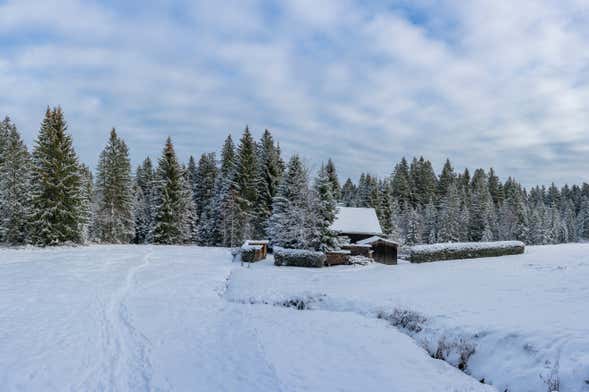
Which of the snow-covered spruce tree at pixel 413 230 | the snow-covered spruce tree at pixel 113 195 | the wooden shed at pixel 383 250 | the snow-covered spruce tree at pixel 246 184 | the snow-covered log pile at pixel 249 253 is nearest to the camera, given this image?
the snow-covered log pile at pixel 249 253

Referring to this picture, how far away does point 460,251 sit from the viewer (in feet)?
104

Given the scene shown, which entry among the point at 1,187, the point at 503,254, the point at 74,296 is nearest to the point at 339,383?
the point at 74,296

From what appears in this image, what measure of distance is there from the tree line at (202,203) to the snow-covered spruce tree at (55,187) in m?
0.09

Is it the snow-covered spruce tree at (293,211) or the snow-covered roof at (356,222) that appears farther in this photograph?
the snow-covered roof at (356,222)

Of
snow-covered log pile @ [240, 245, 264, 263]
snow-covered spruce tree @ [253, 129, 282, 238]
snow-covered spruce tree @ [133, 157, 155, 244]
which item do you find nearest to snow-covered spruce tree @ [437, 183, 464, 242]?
snow-covered spruce tree @ [253, 129, 282, 238]

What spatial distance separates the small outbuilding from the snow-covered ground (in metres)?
14.8

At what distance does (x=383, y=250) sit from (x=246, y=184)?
19008 mm

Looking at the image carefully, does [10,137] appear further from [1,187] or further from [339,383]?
[339,383]

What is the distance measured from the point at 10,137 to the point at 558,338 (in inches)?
1969

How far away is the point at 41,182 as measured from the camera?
33.9 meters

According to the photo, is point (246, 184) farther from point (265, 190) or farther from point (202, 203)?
point (202, 203)

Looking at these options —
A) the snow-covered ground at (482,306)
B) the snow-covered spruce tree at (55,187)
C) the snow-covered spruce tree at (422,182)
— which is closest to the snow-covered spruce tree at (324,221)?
the snow-covered ground at (482,306)

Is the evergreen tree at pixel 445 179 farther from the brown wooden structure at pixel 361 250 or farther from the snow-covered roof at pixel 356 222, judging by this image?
the brown wooden structure at pixel 361 250

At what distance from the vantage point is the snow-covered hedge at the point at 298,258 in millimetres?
28312
